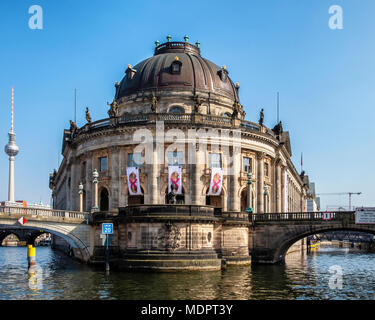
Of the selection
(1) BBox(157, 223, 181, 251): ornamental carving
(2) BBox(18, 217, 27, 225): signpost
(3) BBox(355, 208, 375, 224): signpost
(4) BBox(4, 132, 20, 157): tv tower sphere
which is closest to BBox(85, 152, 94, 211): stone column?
(2) BBox(18, 217, 27, 225): signpost

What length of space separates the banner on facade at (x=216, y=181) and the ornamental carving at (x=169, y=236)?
47.5 ft

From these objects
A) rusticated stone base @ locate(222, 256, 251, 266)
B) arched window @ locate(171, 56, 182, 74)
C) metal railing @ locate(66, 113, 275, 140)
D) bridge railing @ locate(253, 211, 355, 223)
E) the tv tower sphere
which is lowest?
rusticated stone base @ locate(222, 256, 251, 266)

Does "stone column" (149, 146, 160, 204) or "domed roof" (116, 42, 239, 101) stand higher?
"domed roof" (116, 42, 239, 101)

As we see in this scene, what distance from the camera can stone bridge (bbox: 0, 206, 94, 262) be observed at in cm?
4697

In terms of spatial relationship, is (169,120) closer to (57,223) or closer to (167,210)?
(167,210)

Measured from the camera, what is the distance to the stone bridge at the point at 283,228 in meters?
51.8

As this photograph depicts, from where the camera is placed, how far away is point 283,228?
2137 inches

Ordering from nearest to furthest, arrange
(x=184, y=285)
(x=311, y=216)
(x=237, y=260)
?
(x=184, y=285), (x=237, y=260), (x=311, y=216)

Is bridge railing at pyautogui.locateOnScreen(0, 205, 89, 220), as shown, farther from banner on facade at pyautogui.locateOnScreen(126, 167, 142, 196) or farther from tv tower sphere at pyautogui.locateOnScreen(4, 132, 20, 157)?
tv tower sphere at pyautogui.locateOnScreen(4, 132, 20, 157)

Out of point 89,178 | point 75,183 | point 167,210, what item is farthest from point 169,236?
point 75,183

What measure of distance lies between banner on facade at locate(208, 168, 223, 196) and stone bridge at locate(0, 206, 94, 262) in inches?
594

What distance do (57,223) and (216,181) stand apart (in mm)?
19214

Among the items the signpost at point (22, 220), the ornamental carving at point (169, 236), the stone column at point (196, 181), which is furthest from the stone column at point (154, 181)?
the signpost at point (22, 220)
